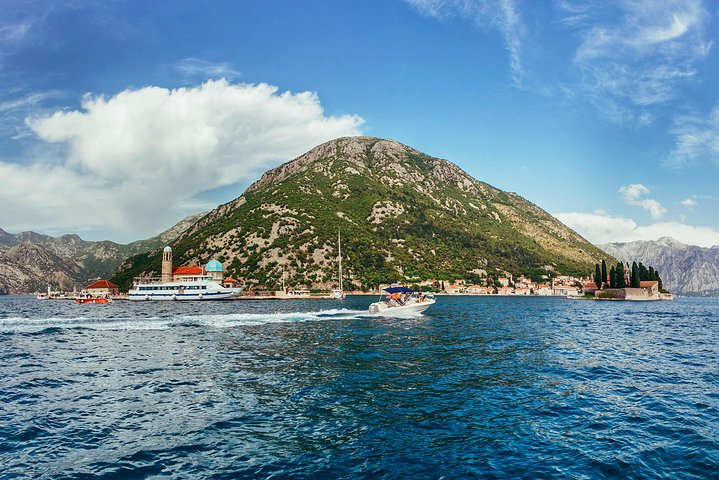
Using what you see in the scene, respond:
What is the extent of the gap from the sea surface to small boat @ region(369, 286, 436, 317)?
32.9m

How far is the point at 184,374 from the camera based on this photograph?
26.7m

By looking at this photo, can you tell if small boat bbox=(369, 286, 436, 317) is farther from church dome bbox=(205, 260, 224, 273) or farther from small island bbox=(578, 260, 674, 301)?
small island bbox=(578, 260, 674, 301)

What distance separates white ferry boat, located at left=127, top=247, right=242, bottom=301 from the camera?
163375 millimetres

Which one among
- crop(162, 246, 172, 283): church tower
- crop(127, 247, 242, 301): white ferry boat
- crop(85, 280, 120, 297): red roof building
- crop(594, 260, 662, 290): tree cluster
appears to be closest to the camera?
crop(127, 247, 242, 301): white ferry boat

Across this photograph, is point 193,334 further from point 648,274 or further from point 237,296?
point 648,274

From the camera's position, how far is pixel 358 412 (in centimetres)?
1858

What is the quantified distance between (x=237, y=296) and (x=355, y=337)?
433ft

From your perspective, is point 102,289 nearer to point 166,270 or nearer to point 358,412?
point 166,270

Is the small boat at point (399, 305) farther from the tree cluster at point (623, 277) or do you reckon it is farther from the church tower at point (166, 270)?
the church tower at point (166, 270)

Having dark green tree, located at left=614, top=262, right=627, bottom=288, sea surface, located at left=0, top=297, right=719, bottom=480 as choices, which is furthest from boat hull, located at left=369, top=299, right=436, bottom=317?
dark green tree, located at left=614, top=262, right=627, bottom=288

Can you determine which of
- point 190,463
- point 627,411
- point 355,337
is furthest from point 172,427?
point 355,337

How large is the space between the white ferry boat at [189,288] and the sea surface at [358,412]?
130 meters

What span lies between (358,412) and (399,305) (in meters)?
56.8

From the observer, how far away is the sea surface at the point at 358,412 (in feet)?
43.8
